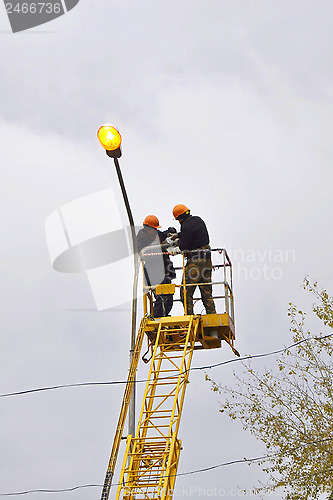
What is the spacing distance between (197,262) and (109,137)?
171 inches

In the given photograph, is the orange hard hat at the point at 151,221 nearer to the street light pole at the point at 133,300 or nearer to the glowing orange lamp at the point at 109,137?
the street light pole at the point at 133,300

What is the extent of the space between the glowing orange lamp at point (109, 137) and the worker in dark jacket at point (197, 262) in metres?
4.01

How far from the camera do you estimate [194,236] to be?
13.6 m

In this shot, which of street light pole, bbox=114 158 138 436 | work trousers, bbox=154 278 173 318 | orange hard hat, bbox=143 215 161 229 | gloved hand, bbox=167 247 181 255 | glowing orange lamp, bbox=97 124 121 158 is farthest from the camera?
orange hard hat, bbox=143 215 161 229

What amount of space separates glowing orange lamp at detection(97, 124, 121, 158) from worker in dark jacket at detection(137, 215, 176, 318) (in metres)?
4.13

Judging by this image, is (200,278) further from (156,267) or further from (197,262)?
(156,267)

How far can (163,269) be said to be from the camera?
13930mm

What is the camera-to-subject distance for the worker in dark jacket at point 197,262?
44.4 ft

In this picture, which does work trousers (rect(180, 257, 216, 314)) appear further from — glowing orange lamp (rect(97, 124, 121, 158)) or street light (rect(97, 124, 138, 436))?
glowing orange lamp (rect(97, 124, 121, 158))

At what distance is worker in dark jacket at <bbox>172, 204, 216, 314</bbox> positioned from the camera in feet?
44.4

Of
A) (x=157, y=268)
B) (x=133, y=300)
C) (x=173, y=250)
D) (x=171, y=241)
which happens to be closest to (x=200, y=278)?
(x=173, y=250)

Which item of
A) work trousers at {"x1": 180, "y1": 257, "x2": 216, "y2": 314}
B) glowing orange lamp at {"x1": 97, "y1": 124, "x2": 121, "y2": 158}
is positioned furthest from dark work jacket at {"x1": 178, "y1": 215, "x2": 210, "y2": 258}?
glowing orange lamp at {"x1": 97, "y1": 124, "x2": 121, "y2": 158}

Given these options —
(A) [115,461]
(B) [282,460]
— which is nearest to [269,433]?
(B) [282,460]

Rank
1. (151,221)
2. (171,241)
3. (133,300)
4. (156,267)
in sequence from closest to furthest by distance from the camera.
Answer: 1. (133,300)
2. (156,267)
3. (171,241)
4. (151,221)
